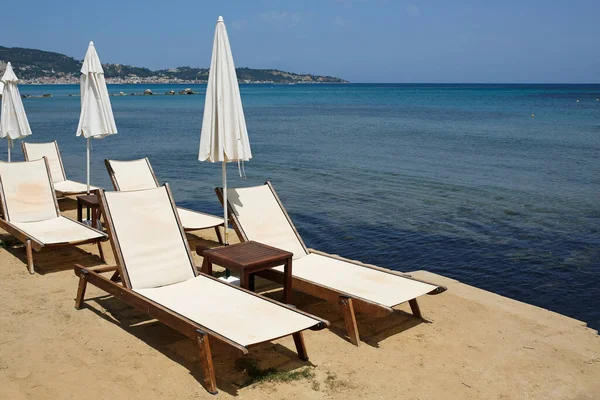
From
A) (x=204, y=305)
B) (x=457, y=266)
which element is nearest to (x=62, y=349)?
(x=204, y=305)

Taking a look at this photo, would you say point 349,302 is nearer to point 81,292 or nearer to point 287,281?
point 287,281

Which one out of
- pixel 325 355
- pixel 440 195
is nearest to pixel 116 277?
pixel 325 355

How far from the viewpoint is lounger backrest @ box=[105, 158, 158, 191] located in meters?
8.33

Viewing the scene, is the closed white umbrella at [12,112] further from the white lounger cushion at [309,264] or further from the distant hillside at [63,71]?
the distant hillside at [63,71]

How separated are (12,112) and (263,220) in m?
7.08

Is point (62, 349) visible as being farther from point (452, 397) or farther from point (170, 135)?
point (170, 135)

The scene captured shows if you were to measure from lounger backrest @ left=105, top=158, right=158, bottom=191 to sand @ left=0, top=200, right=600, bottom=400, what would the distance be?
97.0 inches

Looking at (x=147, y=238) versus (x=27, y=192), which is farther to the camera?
(x=27, y=192)

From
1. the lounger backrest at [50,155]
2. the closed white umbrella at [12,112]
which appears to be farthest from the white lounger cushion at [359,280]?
the closed white umbrella at [12,112]

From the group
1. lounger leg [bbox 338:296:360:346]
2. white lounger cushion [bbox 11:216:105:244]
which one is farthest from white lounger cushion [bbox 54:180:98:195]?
lounger leg [bbox 338:296:360:346]

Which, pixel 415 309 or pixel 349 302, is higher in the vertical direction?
pixel 349 302

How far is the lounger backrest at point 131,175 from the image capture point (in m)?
8.33

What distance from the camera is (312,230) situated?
10070mm

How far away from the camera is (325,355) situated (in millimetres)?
4680
